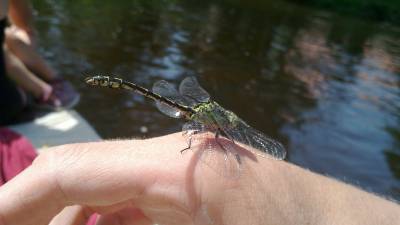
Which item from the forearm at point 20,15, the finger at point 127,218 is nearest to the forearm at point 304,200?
the finger at point 127,218

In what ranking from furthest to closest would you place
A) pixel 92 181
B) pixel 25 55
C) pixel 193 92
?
pixel 25 55, pixel 193 92, pixel 92 181

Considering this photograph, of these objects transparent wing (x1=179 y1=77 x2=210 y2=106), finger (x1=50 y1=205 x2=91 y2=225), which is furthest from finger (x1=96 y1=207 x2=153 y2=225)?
transparent wing (x1=179 y1=77 x2=210 y2=106)

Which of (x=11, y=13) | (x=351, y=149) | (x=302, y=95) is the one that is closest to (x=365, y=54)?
(x=302, y=95)

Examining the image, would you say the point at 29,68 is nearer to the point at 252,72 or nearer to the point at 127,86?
the point at 127,86

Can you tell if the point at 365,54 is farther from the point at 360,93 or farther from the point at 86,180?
the point at 86,180

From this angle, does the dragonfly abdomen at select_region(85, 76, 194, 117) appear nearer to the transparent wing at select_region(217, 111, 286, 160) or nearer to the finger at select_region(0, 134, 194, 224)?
the transparent wing at select_region(217, 111, 286, 160)

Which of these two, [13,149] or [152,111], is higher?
[13,149]

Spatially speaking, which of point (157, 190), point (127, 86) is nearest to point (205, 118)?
point (127, 86)
